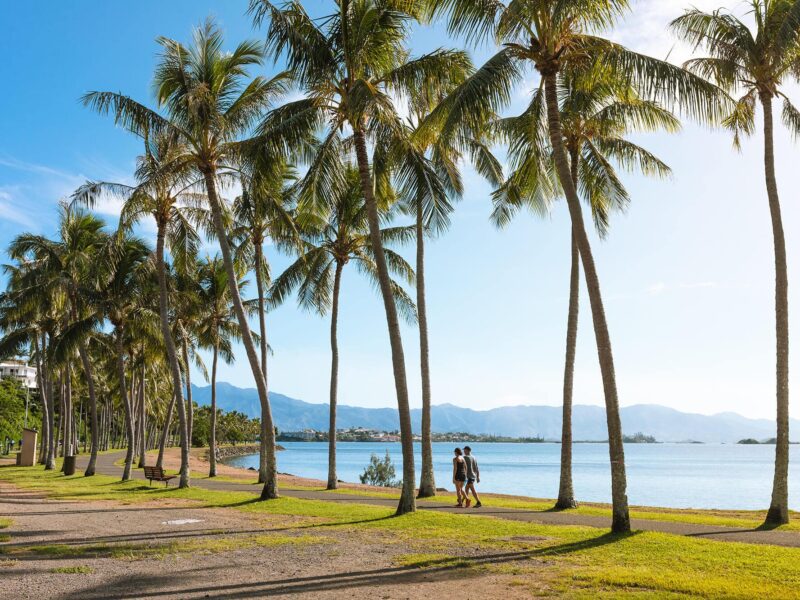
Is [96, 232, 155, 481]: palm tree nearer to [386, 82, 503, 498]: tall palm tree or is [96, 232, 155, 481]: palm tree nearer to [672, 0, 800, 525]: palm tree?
[386, 82, 503, 498]: tall palm tree

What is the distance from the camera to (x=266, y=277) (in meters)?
28.7

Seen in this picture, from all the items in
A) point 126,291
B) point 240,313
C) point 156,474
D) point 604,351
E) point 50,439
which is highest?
point 126,291

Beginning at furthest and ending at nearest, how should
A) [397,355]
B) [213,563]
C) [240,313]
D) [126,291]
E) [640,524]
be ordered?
[126,291], [240,313], [397,355], [640,524], [213,563]

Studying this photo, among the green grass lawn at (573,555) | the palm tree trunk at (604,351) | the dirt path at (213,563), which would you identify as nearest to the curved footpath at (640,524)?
the green grass lawn at (573,555)

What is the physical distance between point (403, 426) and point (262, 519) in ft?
12.2

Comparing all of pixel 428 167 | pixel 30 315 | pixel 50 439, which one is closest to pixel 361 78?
pixel 428 167

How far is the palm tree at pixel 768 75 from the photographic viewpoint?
45.2ft

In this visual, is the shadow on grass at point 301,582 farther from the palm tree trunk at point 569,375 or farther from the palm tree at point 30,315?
the palm tree at point 30,315

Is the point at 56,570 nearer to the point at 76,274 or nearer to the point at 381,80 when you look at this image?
the point at 381,80

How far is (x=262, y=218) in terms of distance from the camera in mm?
24516

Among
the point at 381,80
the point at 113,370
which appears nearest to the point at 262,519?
the point at 381,80

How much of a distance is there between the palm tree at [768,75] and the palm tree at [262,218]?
10173 millimetres

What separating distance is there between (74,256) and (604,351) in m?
25.6

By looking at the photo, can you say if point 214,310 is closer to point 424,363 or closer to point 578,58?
point 424,363
